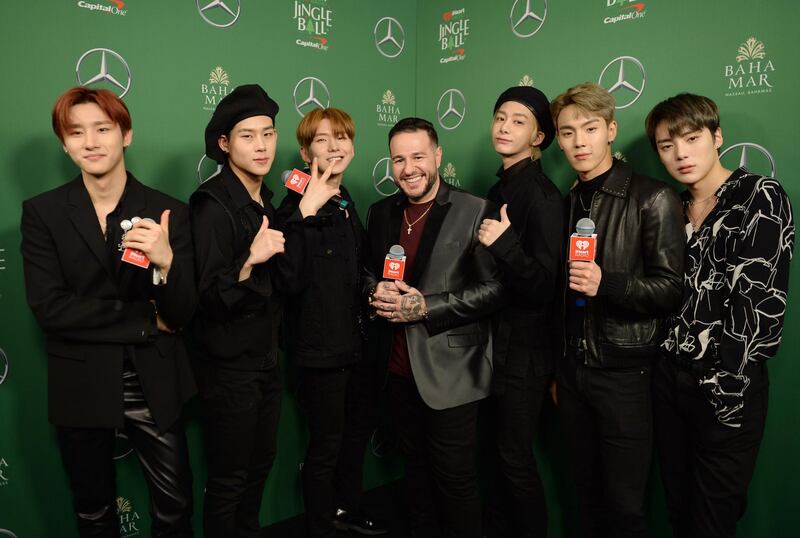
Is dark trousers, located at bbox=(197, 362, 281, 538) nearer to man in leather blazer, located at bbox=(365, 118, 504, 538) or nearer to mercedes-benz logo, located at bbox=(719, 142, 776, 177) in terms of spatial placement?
man in leather blazer, located at bbox=(365, 118, 504, 538)

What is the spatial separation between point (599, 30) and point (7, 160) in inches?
102

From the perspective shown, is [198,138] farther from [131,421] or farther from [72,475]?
[72,475]

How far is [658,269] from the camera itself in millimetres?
1901

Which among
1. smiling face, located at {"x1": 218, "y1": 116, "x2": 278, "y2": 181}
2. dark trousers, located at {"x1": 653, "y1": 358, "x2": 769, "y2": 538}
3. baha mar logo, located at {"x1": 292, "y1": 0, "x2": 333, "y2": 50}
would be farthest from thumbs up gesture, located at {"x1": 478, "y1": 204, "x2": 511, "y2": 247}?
baha mar logo, located at {"x1": 292, "y1": 0, "x2": 333, "y2": 50}

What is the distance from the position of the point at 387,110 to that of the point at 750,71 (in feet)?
6.19

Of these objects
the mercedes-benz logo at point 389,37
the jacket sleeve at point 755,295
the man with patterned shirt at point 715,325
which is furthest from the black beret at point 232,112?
the jacket sleeve at point 755,295

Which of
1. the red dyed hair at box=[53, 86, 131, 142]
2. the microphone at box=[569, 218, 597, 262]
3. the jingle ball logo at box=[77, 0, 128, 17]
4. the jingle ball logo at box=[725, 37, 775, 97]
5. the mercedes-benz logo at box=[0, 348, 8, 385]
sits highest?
the jingle ball logo at box=[77, 0, 128, 17]

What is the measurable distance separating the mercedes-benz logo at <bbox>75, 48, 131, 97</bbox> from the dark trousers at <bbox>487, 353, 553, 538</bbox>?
1.99 meters

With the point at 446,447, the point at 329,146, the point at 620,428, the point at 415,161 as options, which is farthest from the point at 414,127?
the point at 620,428

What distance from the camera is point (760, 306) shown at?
1712mm

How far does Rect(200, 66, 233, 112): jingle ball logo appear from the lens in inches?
99.8

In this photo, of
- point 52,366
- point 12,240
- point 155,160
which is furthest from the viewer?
point 155,160

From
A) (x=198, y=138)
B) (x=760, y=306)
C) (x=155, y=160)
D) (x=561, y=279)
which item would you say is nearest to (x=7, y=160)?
(x=155, y=160)

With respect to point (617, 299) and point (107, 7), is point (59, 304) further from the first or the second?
point (617, 299)
